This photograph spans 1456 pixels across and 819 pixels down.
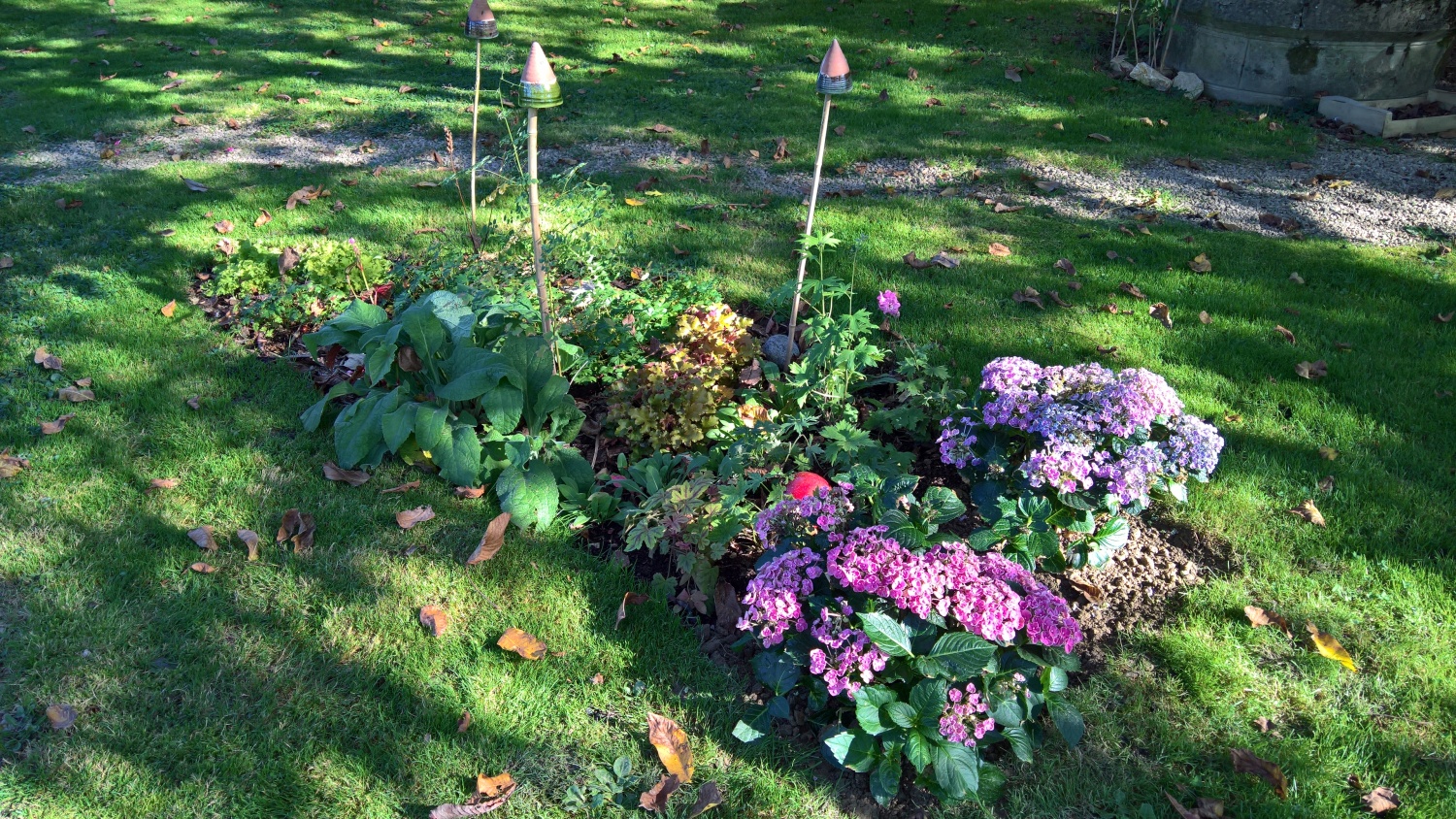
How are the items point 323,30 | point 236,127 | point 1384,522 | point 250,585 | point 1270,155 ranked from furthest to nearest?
point 323,30, point 236,127, point 1270,155, point 1384,522, point 250,585

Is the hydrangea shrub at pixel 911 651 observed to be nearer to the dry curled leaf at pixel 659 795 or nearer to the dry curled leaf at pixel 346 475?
the dry curled leaf at pixel 659 795

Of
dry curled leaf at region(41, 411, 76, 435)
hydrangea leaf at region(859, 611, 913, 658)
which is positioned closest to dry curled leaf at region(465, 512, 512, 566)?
hydrangea leaf at region(859, 611, 913, 658)

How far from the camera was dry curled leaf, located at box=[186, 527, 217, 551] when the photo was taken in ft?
10.5

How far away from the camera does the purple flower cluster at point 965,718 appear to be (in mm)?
2326

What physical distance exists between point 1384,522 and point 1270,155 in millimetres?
→ 4614

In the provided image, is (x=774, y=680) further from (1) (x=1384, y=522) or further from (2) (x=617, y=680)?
(1) (x=1384, y=522)

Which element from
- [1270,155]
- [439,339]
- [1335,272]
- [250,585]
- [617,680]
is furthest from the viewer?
[1270,155]

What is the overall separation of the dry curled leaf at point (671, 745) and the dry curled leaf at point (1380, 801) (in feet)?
5.86

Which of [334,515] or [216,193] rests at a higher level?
[216,193]

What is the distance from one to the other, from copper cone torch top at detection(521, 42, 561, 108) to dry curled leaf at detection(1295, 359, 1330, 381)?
3.50m

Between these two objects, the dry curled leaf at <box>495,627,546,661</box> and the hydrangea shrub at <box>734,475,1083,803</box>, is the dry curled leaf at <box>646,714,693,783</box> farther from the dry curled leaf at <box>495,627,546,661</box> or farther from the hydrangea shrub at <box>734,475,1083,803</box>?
the dry curled leaf at <box>495,627,546,661</box>

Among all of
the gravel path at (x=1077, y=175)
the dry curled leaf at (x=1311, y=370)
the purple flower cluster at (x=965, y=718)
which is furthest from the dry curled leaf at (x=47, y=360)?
the dry curled leaf at (x=1311, y=370)

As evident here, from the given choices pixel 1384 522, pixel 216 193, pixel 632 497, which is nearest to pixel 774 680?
pixel 632 497

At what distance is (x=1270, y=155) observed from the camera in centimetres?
683
